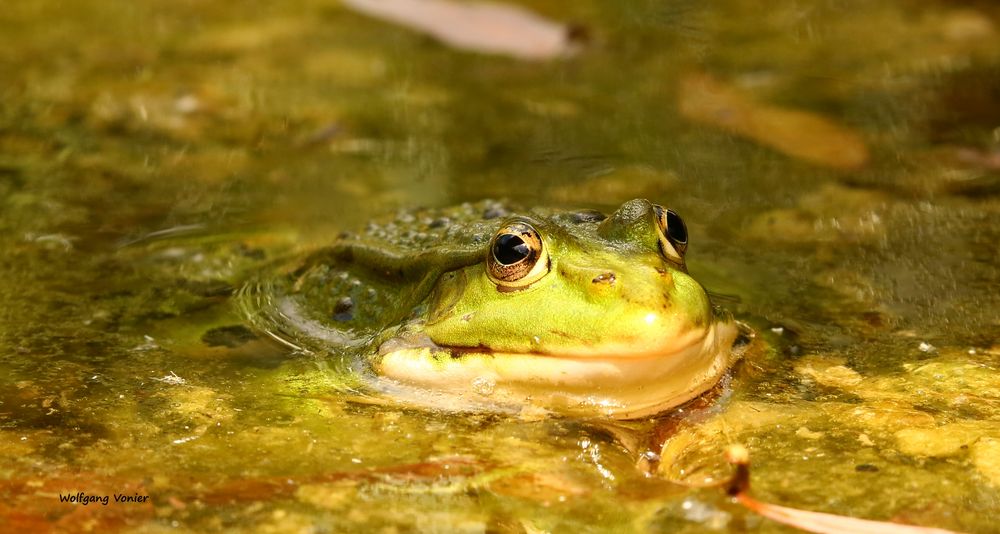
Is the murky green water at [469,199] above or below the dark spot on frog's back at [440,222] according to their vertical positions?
below

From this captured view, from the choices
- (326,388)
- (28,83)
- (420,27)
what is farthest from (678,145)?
(28,83)

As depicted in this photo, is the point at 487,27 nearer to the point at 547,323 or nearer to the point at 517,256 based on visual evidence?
the point at 517,256

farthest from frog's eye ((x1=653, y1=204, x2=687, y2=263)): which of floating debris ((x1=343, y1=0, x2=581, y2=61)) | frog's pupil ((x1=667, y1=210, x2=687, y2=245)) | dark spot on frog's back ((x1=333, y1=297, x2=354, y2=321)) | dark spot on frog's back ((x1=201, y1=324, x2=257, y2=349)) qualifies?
floating debris ((x1=343, y1=0, x2=581, y2=61))

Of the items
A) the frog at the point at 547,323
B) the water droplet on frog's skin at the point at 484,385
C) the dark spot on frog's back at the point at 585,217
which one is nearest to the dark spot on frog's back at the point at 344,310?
the frog at the point at 547,323

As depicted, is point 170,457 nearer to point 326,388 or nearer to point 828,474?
point 326,388

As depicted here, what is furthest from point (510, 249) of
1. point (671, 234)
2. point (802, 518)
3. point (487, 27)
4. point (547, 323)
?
point (487, 27)

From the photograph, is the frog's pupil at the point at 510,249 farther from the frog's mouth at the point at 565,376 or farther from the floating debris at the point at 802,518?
the floating debris at the point at 802,518

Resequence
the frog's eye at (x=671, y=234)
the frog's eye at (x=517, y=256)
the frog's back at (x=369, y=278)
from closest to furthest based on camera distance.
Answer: the frog's eye at (x=517, y=256) → the frog's eye at (x=671, y=234) → the frog's back at (x=369, y=278)

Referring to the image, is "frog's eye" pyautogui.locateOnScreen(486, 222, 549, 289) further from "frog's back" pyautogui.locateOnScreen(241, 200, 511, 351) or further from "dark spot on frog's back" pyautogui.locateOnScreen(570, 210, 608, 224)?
"dark spot on frog's back" pyautogui.locateOnScreen(570, 210, 608, 224)
